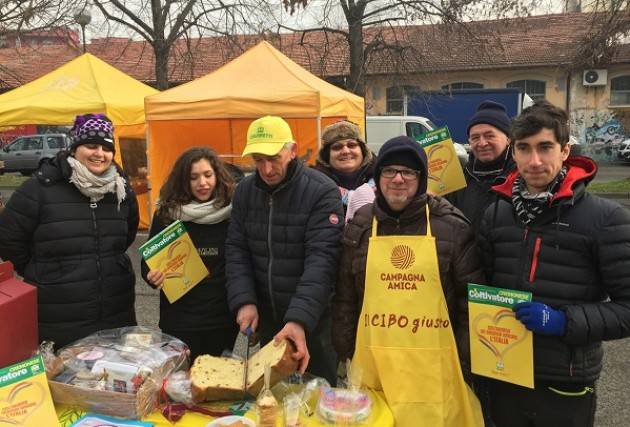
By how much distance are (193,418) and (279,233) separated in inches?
32.6

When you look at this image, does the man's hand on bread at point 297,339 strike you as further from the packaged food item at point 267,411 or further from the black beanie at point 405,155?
the black beanie at point 405,155

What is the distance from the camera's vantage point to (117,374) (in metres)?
1.83

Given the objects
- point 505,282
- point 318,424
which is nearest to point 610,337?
point 505,282

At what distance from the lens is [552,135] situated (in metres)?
1.85

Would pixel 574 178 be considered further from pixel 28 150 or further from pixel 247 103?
pixel 28 150

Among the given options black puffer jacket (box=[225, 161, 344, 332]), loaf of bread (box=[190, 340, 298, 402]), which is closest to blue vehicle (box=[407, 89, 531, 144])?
black puffer jacket (box=[225, 161, 344, 332])

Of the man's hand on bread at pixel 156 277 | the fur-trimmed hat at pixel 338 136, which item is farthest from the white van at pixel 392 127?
the man's hand on bread at pixel 156 277

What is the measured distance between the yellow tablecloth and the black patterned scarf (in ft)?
2.75

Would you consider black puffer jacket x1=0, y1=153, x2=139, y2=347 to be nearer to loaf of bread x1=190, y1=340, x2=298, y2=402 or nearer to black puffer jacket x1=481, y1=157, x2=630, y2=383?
loaf of bread x1=190, y1=340, x2=298, y2=402

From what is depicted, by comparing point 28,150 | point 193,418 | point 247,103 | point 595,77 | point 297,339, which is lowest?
point 193,418

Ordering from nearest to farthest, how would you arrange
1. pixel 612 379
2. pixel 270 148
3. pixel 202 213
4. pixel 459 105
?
pixel 270 148
pixel 202 213
pixel 612 379
pixel 459 105

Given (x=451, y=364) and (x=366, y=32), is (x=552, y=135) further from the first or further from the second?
(x=366, y=32)

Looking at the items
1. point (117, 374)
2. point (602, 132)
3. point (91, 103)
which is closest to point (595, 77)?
point (602, 132)

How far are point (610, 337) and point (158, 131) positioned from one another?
745cm
